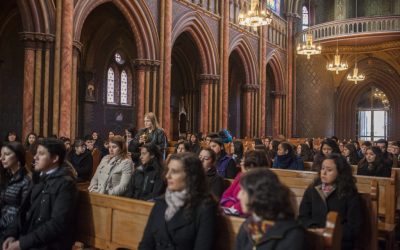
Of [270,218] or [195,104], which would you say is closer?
[270,218]

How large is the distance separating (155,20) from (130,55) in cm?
692

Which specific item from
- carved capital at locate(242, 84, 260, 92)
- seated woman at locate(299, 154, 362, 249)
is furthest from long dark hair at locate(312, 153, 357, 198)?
carved capital at locate(242, 84, 260, 92)

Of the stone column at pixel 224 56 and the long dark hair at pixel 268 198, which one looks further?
the stone column at pixel 224 56

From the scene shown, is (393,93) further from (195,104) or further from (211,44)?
(211,44)

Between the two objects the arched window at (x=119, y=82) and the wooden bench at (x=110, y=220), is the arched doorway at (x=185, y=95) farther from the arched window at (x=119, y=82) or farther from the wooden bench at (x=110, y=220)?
the wooden bench at (x=110, y=220)

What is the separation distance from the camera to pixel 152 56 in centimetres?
1559

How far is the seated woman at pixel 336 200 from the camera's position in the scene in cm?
386

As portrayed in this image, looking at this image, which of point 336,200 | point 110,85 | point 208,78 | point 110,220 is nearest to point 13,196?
point 110,220

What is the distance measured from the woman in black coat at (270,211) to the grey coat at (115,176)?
10.7 ft

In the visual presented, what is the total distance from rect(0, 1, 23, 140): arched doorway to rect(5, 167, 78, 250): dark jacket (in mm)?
12930

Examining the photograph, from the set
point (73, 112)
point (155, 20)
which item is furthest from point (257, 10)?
point (73, 112)

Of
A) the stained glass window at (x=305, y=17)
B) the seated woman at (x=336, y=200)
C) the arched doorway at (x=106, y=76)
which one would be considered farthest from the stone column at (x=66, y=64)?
the stained glass window at (x=305, y=17)

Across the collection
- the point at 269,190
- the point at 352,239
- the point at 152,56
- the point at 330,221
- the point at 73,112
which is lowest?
the point at 352,239

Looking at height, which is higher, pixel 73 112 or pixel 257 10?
pixel 257 10
